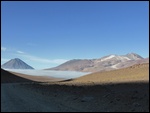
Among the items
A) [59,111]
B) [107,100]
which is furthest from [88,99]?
[59,111]

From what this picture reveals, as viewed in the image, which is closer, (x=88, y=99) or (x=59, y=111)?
(x=59, y=111)

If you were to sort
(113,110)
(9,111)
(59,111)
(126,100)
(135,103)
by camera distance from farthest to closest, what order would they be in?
(126,100), (135,103), (113,110), (59,111), (9,111)

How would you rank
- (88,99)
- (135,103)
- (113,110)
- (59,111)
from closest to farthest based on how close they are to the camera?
(59,111) → (113,110) → (135,103) → (88,99)

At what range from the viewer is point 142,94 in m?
22.5

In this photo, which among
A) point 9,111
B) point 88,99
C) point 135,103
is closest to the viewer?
point 9,111

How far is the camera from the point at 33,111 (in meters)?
16.3

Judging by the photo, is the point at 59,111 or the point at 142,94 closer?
the point at 59,111

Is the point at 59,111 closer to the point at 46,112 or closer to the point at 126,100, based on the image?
the point at 46,112

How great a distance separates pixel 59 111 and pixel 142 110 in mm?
4576

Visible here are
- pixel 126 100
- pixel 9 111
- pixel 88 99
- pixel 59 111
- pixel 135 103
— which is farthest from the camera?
pixel 88 99

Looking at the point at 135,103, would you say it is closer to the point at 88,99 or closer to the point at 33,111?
the point at 88,99

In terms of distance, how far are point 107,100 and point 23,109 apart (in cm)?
741

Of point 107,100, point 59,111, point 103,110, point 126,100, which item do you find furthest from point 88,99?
point 59,111

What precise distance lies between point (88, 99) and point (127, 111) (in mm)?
5997
